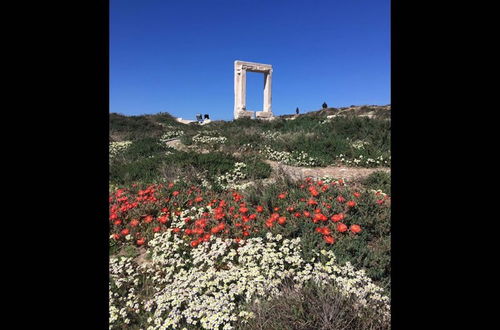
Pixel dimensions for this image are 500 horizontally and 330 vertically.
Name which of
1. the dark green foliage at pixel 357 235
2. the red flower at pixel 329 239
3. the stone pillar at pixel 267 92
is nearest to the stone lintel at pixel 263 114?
the stone pillar at pixel 267 92

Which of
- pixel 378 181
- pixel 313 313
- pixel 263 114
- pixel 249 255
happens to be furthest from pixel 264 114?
pixel 313 313

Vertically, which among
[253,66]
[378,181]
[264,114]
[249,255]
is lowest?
[249,255]

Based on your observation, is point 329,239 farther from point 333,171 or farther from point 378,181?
point 333,171

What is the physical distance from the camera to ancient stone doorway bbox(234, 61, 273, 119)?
83.3ft

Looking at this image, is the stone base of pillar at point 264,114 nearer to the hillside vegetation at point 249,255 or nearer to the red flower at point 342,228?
the hillside vegetation at point 249,255

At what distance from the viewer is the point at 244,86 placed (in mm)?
25641

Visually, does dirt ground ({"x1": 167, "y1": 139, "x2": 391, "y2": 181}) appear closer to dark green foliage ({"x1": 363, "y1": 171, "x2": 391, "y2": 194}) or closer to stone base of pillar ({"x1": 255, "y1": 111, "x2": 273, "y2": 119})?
dark green foliage ({"x1": 363, "y1": 171, "x2": 391, "y2": 194})

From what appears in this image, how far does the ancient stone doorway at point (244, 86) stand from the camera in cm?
2538

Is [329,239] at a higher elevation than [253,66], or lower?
lower

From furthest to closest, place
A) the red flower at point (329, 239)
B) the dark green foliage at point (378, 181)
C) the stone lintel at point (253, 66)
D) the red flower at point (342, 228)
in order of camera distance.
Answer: the stone lintel at point (253, 66) < the dark green foliage at point (378, 181) < the red flower at point (342, 228) < the red flower at point (329, 239)

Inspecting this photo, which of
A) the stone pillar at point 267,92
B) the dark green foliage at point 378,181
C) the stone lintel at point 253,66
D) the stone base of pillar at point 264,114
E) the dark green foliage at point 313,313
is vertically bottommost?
the dark green foliage at point 313,313

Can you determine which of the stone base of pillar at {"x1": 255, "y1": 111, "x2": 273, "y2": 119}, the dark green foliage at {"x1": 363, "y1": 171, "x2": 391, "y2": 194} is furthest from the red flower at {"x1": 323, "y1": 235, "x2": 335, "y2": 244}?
the stone base of pillar at {"x1": 255, "y1": 111, "x2": 273, "y2": 119}
